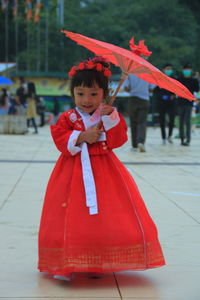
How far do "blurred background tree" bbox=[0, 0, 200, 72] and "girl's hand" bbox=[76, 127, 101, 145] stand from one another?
3489cm

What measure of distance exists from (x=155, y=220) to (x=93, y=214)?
2.05 metres

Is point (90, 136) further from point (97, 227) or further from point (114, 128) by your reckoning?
point (97, 227)

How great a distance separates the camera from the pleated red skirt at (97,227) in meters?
3.62

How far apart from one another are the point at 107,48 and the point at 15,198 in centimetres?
342

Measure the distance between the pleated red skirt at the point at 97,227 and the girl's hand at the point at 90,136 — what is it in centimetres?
11

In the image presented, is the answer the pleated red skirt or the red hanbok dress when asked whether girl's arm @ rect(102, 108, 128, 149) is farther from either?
the pleated red skirt

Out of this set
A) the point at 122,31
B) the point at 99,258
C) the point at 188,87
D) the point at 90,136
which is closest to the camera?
the point at 99,258

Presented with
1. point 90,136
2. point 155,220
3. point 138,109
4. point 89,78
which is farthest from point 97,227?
point 138,109

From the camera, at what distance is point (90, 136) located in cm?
376

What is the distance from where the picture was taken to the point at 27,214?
5773 millimetres

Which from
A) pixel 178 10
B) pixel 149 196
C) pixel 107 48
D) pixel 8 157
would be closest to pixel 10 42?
pixel 178 10

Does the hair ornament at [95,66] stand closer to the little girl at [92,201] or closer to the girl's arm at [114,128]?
the little girl at [92,201]

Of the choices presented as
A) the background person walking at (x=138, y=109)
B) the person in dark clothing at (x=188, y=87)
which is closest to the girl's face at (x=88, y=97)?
the background person walking at (x=138, y=109)

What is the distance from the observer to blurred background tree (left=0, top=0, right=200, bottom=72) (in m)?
40.4
